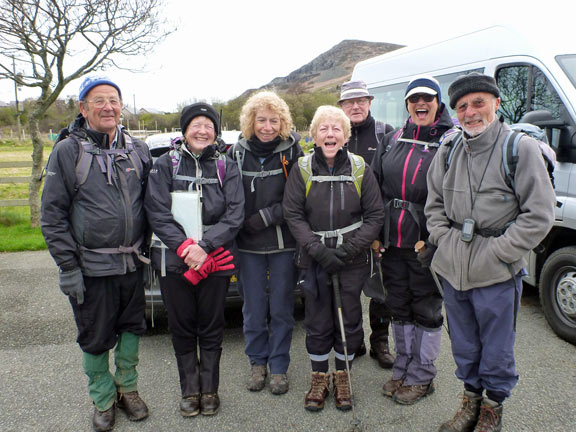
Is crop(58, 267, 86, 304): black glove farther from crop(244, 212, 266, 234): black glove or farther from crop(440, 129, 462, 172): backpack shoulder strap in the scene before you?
crop(440, 129, 462, 172): backpack shoulder strap

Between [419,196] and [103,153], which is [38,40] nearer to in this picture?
[103,153]

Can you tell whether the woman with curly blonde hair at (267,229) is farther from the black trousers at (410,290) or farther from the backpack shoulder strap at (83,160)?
the backpack shoulder strap at (83,160)

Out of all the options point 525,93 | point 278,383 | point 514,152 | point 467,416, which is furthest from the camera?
point 525,93

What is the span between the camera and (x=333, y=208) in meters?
2.99

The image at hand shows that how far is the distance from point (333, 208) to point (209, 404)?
1.60 meters

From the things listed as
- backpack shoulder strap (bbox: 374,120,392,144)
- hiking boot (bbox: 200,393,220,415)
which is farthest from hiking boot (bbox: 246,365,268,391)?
backpack shoulder strap (bbox: 374,120,392,144)

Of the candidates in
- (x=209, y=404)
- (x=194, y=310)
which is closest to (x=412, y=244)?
(x=194, y=310)

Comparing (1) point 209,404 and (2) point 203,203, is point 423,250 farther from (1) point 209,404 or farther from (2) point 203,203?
(1) point 209,404

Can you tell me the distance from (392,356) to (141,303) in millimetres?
2071

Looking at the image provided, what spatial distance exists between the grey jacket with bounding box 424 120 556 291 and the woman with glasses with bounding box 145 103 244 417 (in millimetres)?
1343

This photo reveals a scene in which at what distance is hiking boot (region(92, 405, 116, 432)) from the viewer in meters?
2.82

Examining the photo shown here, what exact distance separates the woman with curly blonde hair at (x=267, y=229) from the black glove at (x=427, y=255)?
0.93 m

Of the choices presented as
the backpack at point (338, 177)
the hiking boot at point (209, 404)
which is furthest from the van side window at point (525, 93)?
the hiking boot at point (209, 404)

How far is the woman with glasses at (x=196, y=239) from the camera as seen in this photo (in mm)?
2889
